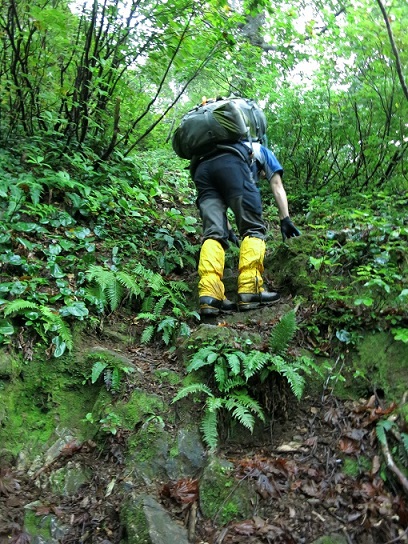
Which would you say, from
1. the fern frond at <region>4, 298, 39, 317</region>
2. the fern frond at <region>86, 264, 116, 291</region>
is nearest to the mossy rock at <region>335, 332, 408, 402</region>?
the fern frond at <region>86, 264, 116, 291</region>

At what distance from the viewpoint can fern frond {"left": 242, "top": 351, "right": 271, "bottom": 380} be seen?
350cm

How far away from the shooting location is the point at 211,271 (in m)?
4.94

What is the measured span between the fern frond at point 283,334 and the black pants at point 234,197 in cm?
154

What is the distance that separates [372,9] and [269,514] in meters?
7.55

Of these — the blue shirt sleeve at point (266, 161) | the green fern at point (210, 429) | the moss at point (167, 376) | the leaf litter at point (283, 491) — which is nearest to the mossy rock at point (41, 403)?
the leaf litter at point (283, 491)

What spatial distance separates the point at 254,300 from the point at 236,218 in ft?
3.44

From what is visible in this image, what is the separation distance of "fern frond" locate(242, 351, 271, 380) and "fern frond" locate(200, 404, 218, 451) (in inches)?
16.7

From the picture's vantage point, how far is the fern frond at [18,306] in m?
3.80

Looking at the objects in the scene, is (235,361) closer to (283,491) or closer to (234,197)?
(283,491)

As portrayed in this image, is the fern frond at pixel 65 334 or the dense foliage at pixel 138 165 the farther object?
the dense foliage at pixel 138 165

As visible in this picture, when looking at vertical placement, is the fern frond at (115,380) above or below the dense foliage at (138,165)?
below

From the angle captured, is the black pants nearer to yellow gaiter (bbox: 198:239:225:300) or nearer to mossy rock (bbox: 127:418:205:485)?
yellow gaiter (bbox: 198:239:225:300)

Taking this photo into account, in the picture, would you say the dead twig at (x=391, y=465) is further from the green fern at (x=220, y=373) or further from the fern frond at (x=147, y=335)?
the fern frond at (x=147, y=335)

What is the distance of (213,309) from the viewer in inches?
191
